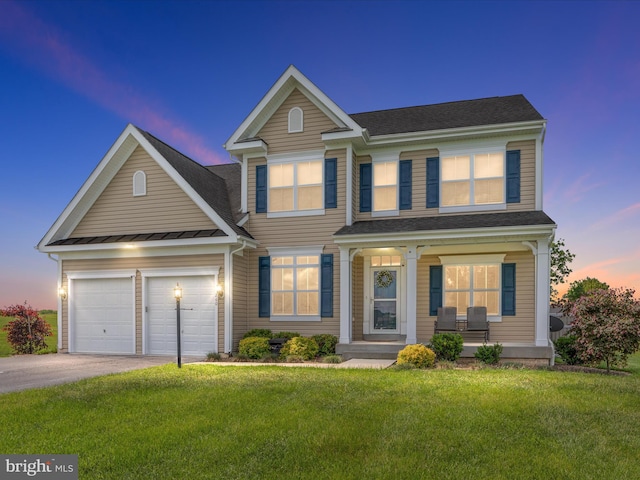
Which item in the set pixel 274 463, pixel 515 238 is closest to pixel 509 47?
pixel 515 238

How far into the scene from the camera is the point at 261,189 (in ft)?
49.8

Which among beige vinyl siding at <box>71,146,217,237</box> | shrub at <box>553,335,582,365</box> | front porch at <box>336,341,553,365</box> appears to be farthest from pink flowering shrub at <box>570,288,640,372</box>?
beige vinyl siding at <box>71,146,217,237</box>

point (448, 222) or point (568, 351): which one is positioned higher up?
point (448, 222)

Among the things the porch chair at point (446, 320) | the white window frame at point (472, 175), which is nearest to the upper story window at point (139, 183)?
the white window frame at point (472, 175)

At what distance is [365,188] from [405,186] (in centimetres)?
126

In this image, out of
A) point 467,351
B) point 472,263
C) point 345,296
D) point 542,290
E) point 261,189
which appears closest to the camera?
point 542,290

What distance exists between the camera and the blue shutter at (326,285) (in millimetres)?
14062

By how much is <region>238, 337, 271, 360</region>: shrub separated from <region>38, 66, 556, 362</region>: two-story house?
27.7 inches

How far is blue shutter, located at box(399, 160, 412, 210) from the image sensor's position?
566 inches

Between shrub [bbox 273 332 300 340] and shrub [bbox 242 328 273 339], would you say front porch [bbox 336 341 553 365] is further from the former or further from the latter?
shrub [bbox 242 328 273 339]

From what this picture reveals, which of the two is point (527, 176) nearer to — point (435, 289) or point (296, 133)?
point (435, 289)

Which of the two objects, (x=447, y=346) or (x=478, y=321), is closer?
(x=447, y=346)

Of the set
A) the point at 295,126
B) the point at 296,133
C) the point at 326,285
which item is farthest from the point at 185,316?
the point at 295,126

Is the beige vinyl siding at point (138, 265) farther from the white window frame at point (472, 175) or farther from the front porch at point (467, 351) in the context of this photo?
the white window frame at point (472, 175)
